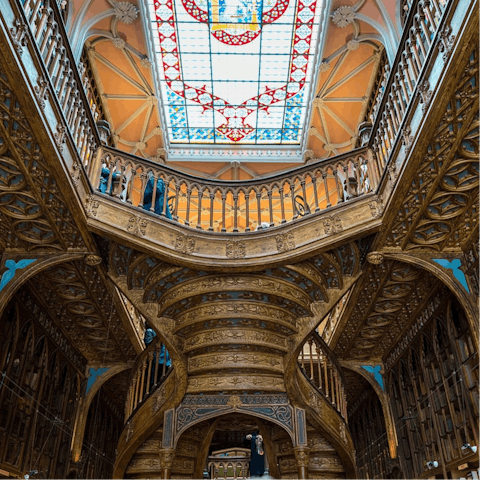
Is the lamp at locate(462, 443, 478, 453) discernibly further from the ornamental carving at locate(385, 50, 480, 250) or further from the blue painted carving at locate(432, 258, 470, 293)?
the ornamental carving at locate(385, 50, 480, 250)

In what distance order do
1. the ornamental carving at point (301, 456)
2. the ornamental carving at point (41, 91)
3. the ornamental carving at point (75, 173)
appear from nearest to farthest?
the ornamental carving at point (41, 91) → the ornamental carving at point (75, 173) → the ornamental carving at point (301, 456)

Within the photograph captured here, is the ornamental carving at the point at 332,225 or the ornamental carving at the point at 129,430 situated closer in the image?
the ornamental carving at the point at 332,225

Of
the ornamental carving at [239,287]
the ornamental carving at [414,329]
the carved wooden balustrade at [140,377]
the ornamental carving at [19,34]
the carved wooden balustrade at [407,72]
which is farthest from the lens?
Answer: the carved wooden balustrade at [140,377]

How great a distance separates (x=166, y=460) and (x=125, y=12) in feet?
27.7

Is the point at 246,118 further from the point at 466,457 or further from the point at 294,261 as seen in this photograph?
the point at 466,457

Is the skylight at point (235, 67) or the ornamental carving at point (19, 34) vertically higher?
the skylight at point (235, 67)

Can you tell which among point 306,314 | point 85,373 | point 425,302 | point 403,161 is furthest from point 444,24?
point 85,373

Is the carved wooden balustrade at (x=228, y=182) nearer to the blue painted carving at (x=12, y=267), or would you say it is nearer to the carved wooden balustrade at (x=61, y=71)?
the carved wooden balustrade at (x=61, y=71)

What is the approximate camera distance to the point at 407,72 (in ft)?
19.3

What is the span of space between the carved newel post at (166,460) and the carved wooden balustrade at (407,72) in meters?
5.46

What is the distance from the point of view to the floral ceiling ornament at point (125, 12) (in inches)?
372

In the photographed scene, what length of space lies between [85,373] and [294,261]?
6426mm

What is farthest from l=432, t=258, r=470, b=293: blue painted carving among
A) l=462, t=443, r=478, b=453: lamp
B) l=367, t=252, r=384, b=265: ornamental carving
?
l=462, t=443, r=478, b=453: lamp

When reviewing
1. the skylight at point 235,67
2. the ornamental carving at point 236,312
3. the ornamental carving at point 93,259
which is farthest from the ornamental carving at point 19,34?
the skylight at point 235,67
